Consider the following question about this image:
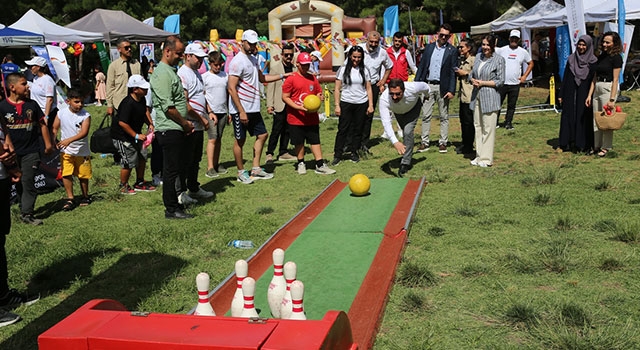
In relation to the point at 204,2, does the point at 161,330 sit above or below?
below

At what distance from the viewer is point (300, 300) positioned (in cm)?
343

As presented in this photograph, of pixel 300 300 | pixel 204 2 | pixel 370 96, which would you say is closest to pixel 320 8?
pixel 204 2

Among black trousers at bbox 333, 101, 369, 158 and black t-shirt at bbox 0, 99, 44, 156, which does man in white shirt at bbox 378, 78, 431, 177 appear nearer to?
black trousers at bbox 333, 101, 369, 158

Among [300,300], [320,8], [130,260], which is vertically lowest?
[130,260]

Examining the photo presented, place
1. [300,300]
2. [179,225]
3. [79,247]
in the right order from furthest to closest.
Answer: [179,225]
[79,247]
[300,300]

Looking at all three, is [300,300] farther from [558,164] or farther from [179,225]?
[558,164]

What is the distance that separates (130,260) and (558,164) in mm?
6963

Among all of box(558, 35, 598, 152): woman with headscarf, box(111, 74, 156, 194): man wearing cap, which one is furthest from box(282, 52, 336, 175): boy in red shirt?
box(558, 35, 598, 152): woman with headscarf

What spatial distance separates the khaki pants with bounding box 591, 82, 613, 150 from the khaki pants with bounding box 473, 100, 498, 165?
192 cm

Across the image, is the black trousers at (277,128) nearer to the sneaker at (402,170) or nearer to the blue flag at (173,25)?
the sneaker at (402,170)

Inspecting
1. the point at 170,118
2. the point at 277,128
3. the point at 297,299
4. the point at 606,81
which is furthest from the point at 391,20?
the point at 297,299

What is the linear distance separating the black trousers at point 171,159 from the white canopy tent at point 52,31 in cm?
1393

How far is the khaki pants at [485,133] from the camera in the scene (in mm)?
9812

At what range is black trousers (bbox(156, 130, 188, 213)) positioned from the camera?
291 inches
